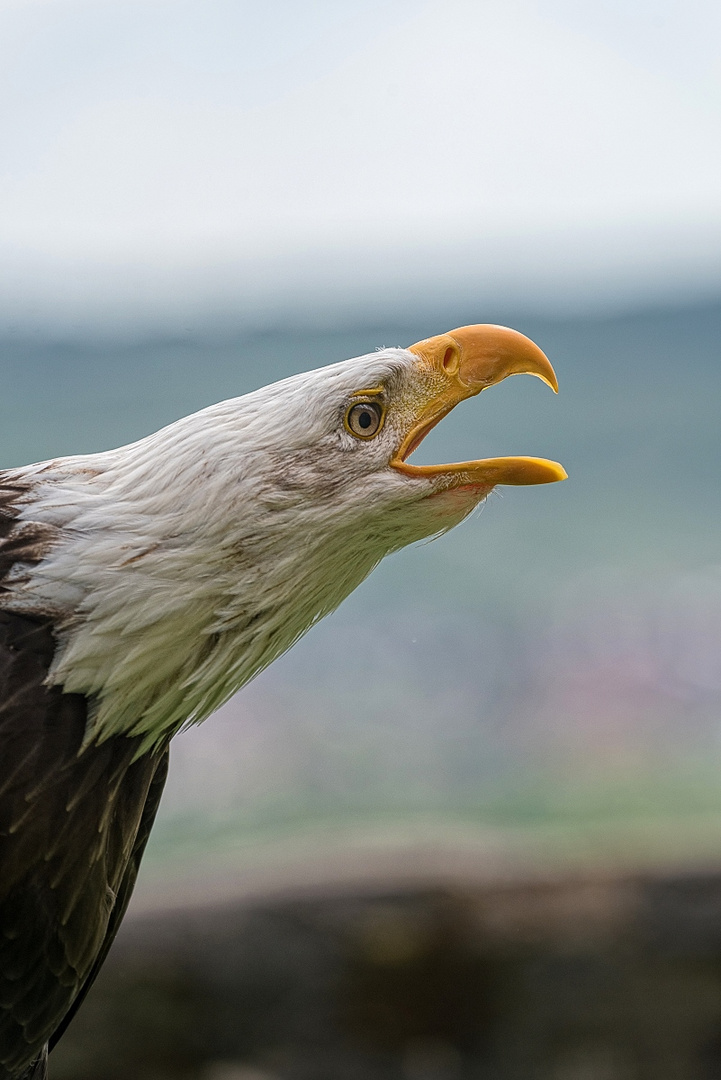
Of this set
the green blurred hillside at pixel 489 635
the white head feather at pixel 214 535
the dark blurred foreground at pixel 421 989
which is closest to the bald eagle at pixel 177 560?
the white head feather at pixel 214 535

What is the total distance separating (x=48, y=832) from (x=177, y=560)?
0.54 m

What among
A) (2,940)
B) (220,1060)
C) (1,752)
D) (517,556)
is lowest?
(220,1060)

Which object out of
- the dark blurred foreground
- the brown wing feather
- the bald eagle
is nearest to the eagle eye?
the bald eagle

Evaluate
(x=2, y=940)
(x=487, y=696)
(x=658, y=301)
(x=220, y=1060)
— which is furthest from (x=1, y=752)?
(x=658, y=301)

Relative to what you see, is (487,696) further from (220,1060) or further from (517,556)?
(220,1060)

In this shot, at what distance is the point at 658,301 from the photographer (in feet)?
27.1

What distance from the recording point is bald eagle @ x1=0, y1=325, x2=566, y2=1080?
1856 millimetres

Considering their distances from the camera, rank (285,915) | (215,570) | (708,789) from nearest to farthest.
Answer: (215,570)
(285,915)
(708,789)

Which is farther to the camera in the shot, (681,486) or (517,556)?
(681,486)

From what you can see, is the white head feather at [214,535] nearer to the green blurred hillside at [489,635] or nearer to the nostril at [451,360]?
the nostril at [451,360]

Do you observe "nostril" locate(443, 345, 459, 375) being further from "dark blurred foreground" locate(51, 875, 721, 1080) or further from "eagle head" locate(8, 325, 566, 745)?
"dark blurred foreground" locate(51, 875, 721, 1080)

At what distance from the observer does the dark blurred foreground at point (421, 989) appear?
13.8 feet

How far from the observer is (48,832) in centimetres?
197

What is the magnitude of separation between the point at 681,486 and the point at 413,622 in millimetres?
2503
